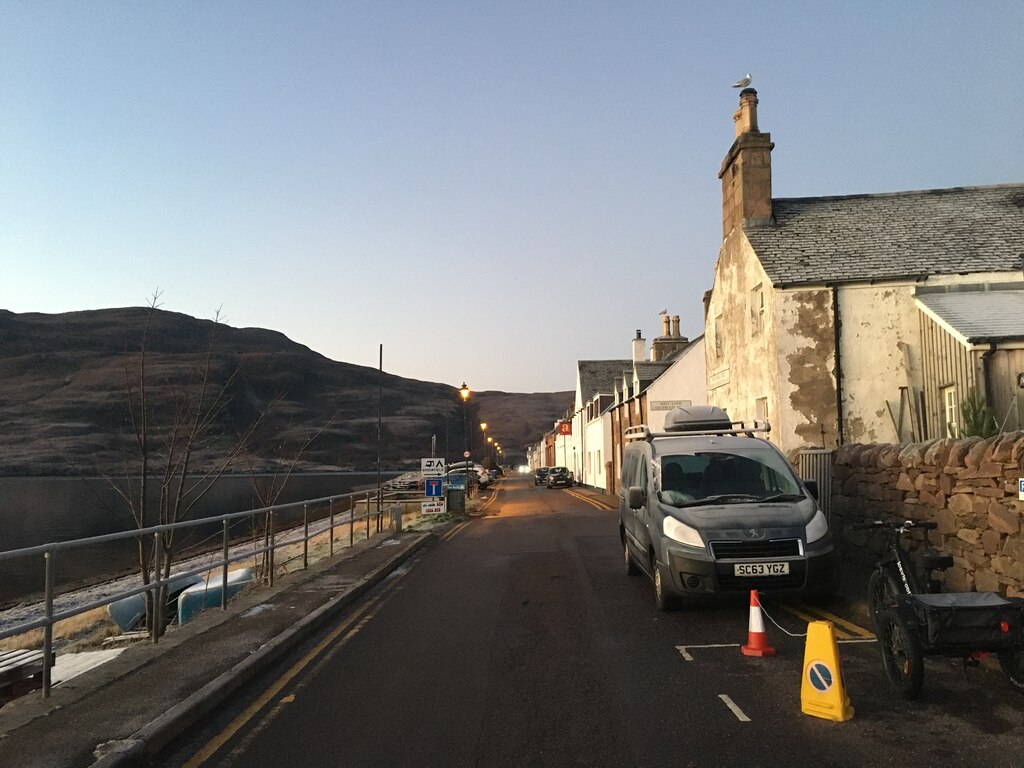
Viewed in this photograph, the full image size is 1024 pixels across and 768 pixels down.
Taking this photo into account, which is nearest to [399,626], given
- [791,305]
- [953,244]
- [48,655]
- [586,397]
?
[48,655]

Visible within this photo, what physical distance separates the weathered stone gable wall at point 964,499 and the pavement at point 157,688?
19.4ft

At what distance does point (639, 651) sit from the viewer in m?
7.21

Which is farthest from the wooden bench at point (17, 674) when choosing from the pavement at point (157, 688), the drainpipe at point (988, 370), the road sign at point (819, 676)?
the drainpipe at point (988, 370)

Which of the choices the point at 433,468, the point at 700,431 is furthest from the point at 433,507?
the point at 700,431

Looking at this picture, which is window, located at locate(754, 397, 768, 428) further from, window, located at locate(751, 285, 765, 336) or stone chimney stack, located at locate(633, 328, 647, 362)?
stone chimney stack, located at locate(633, 328, 647, 362)

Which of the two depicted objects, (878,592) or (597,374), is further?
(597,374)

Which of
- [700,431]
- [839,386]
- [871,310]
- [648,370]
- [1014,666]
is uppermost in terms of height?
[648,370]

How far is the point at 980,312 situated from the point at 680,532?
12845 millimetres

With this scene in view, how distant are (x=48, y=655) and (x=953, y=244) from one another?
2201cm

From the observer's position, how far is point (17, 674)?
8.87 m

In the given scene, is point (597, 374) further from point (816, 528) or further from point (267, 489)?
point (816, 528)

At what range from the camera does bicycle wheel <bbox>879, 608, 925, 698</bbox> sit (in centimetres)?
528

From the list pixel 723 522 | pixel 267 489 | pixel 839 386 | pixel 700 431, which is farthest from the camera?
pixel 267 489

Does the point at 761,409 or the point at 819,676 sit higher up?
the point at 761,409
